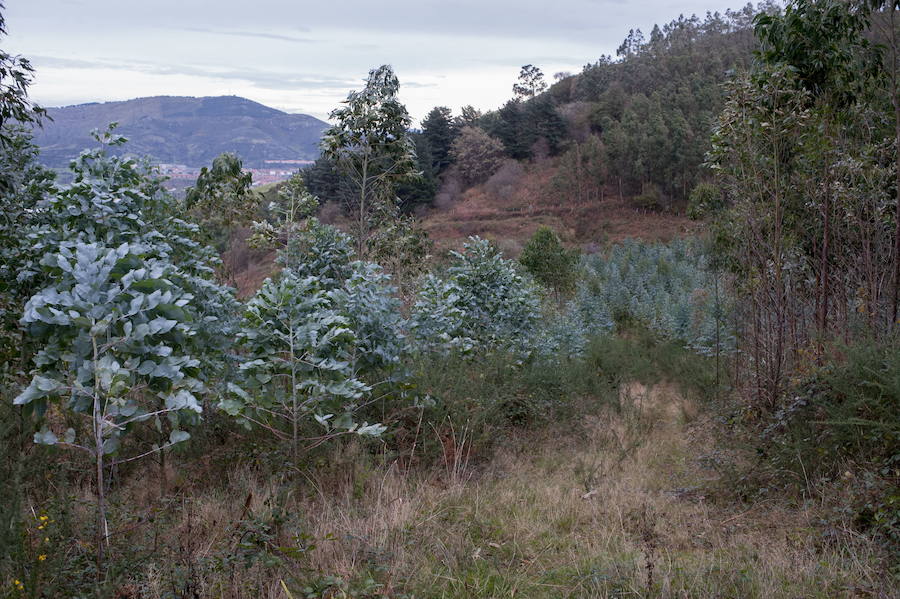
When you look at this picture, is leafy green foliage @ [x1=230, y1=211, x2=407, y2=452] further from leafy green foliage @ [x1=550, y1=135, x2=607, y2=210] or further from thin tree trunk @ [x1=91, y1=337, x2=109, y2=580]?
leafy green foliage @ [x1=550, y1=135, x2=607, y2=210]

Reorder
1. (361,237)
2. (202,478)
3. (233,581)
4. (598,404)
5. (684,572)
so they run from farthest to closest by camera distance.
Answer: (361,237)
(598,404)
(202,478)
(684,572)
(233,581)

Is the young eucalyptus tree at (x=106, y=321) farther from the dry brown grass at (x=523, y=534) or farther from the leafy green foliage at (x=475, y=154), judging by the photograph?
the leafy green foliage at (x=475, y=154)

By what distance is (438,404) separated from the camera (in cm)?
491

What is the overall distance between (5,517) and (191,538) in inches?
33.6

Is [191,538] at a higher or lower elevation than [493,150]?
lower

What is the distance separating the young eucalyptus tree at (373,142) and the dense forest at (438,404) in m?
1.93

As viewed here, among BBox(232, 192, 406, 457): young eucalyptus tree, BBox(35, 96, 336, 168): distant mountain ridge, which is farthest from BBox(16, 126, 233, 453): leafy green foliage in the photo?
BBox(35, 96, 336, 168): distant mountain ridge

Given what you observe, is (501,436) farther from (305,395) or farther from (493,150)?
(493,150)

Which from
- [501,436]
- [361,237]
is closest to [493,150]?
[361,237]

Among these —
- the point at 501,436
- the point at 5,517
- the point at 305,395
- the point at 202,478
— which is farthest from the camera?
the point at 501,436

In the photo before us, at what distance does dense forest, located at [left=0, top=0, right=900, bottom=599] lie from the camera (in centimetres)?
286

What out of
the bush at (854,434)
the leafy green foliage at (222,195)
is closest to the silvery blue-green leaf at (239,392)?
the bush at (854,434)

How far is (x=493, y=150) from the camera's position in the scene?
57438 millimetres

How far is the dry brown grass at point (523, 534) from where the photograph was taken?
280cm
